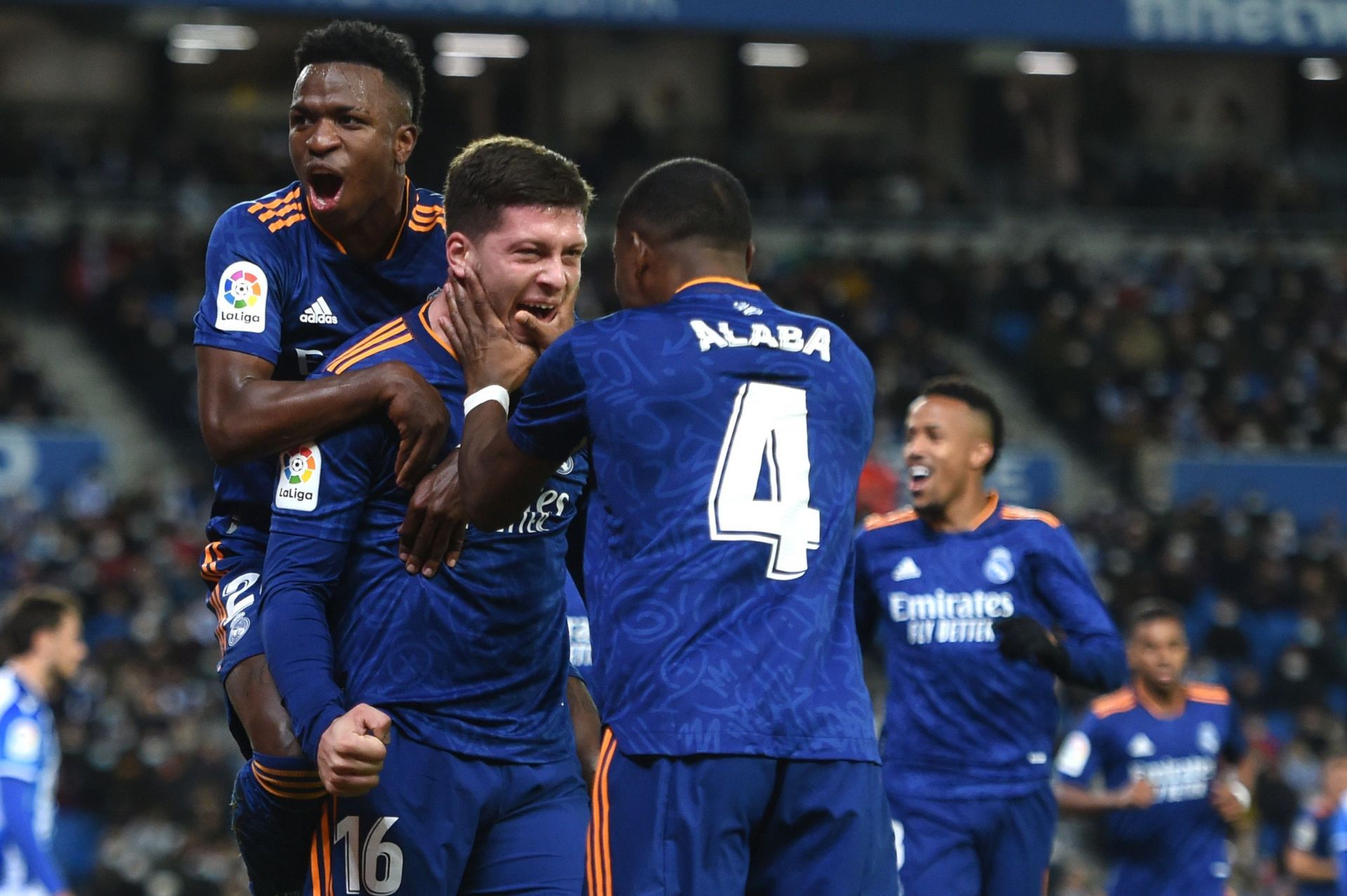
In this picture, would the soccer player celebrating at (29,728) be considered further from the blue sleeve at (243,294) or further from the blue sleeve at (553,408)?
the blue sleeve at (553,408)

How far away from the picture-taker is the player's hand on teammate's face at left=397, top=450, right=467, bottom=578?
3.60 meters

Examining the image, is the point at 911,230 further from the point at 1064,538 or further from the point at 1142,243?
the point at 1064,538

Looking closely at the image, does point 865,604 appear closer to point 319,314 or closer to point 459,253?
point 319,314

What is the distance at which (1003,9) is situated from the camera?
66.2 ft

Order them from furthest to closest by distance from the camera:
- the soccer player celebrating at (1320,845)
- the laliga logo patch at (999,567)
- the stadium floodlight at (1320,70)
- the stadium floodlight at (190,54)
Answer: the stadium floodlight at (1320,70), the stadium floodlight at (190,54), the soccer player celebrating at (1320,845), the laliga logo patch at (999,567)

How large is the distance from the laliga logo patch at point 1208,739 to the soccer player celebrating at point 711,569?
17.8 ft

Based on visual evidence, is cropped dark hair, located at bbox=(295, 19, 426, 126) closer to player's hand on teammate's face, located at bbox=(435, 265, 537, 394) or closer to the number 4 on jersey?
player's hand on teammate's face, located at bbox=(435, 265, 537, 394)

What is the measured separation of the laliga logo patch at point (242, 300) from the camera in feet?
13.4

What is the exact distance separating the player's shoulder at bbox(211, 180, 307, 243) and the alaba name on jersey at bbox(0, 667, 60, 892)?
437 centimetres

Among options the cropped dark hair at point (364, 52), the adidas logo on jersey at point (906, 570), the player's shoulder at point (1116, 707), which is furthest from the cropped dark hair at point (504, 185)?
the player's shoulder at point (1116, 707)

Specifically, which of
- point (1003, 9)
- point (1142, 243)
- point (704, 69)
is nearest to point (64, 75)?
point (704, 69)

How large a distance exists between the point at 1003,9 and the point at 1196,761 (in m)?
13.4

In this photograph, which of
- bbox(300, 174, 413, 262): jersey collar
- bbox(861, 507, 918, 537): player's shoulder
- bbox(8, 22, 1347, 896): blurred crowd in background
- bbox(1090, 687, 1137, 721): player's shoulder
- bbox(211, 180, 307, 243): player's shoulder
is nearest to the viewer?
bbox(211, 180, 307, 243): player's shoulder

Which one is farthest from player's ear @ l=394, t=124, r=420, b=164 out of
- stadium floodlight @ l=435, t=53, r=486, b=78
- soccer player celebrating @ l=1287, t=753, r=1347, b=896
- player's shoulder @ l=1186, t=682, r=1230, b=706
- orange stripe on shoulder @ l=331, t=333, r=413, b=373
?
stadium floodlight @ l=435, t=53, r=486, b=78
